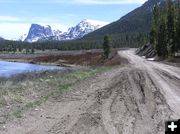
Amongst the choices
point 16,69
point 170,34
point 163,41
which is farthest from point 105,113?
point 16,69

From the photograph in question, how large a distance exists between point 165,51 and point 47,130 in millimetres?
71960

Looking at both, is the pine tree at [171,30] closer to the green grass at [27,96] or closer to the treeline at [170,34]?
the treeline at [170,34]

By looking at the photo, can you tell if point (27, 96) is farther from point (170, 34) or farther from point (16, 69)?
point (16, 69)

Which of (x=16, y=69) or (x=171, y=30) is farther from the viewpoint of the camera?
(x=16, y=69)

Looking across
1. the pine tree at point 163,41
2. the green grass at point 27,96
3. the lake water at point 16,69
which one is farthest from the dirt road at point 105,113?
the pine tree at point 163,41

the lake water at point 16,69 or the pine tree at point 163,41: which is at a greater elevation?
the pine tree at point 163,41

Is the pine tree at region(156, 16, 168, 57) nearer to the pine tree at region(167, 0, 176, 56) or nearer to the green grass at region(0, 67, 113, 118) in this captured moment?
the pine tree at region(167, 0, 176, 56)

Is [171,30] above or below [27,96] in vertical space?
above

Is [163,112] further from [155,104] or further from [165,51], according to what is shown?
[165,51]

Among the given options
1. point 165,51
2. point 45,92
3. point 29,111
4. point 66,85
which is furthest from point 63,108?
point 165,51

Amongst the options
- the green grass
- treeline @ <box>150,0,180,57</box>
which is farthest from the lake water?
the green grass

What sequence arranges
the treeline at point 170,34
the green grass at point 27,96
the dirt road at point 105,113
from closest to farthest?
the dirt road at point 105,113, the green grass at point 27,96, the treeline at point 170,34

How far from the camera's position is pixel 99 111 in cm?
1523

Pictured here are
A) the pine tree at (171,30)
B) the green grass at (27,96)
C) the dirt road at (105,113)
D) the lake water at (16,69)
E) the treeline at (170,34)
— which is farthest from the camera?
the pine tree at (171,30)
